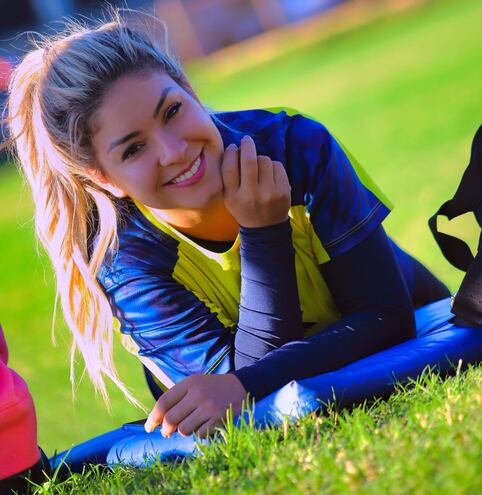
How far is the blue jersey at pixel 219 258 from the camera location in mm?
3631

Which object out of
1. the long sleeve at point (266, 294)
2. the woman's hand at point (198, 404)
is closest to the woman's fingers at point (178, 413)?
the woman's hand at point (198, 404)

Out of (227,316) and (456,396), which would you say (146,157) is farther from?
(456,396)

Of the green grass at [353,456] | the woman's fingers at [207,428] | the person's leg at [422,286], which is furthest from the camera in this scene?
the person's leg at [422,286]

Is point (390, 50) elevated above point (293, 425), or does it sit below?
below

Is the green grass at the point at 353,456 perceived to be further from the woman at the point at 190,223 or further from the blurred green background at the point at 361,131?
the blurred green background at the point at 361,131

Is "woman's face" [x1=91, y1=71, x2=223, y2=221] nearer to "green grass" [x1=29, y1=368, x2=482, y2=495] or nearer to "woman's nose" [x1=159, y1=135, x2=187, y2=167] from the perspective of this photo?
"woman's nose" [x1=159, y1=135, x2=187, y2=167]

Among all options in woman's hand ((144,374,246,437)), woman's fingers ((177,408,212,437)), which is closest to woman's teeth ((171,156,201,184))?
woman's hand ((144,374,246,437))

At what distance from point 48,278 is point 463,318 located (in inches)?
256

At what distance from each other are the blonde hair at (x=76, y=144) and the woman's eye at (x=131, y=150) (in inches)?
7.1

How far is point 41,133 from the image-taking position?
3740 millimetres

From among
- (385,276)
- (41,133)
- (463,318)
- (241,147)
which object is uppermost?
(41,133)

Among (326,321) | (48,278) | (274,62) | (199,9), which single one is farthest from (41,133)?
(199,9)

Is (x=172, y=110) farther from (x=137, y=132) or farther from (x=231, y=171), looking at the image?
(x=231, y=171)

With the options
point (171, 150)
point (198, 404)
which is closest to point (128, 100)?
point (171, 150)
